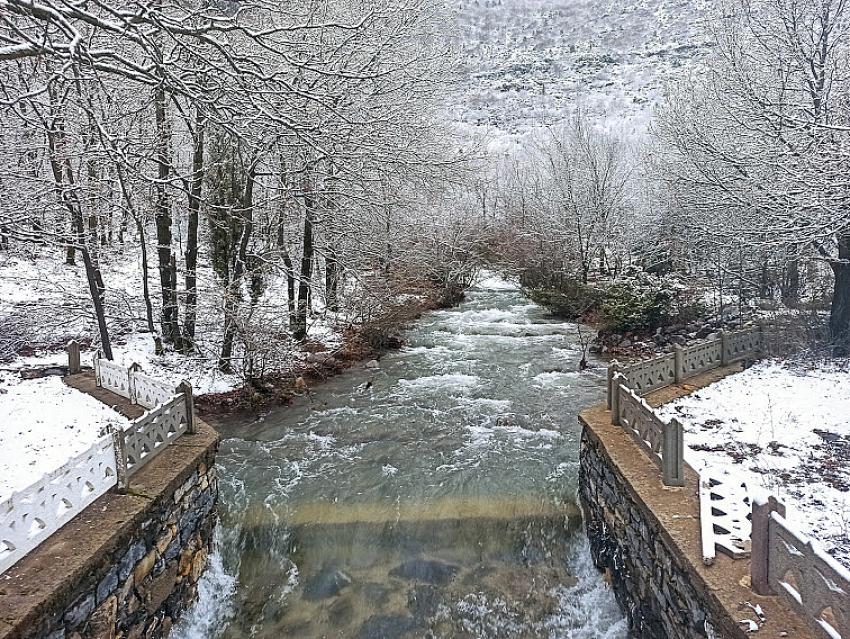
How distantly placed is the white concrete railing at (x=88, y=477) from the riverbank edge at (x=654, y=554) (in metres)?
5.09

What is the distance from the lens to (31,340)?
1327cm

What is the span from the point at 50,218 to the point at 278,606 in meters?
11.2

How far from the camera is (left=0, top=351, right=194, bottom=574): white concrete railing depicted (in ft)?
14.3

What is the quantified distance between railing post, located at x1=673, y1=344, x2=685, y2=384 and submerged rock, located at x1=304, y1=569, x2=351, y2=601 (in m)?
6.22

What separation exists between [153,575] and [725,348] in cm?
961

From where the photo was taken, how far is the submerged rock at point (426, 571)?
651 cm

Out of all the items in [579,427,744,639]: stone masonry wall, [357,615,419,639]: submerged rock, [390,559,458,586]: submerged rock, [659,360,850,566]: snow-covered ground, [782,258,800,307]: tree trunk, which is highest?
[782,258,800,307]: tree trunk

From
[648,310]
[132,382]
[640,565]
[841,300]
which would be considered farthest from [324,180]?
[648,310]

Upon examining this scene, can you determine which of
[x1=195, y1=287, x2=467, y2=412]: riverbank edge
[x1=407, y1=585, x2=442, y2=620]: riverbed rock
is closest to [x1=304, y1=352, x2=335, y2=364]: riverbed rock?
[x1=195, y1=287, x2=467, y2=412]: riverbank edge

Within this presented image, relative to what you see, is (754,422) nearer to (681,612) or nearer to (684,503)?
(684,503)

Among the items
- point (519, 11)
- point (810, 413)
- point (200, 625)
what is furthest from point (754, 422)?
point (519, 11)

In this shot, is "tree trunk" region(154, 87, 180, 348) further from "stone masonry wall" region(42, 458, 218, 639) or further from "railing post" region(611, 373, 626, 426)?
"railing post" region(611, 373, 626, 426)

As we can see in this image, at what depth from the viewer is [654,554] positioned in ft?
16.9

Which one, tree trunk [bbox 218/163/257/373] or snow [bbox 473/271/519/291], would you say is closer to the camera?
tree trunk [bbox 218/163/257/373]
